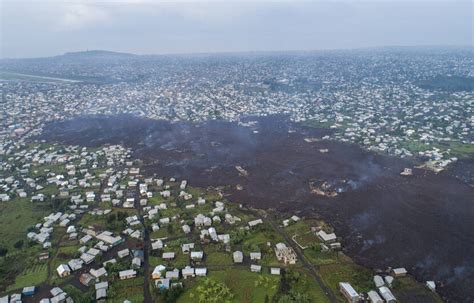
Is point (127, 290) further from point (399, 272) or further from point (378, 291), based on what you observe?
point (399, 272)

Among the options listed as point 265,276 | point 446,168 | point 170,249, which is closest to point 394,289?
point 265,276

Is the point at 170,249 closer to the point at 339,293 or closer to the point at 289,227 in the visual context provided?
the point at 289,227

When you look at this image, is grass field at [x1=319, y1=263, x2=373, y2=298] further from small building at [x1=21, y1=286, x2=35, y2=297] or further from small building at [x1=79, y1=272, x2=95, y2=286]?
small building at [x1=21, y1=286, x2=35, y2=297]

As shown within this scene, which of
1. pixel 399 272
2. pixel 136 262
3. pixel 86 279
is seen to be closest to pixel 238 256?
pixel 136 262

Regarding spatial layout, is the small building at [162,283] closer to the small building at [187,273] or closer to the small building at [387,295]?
the small building at [187,273]

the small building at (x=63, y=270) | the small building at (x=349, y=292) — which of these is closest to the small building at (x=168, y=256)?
the small building at (x=63, y=270)

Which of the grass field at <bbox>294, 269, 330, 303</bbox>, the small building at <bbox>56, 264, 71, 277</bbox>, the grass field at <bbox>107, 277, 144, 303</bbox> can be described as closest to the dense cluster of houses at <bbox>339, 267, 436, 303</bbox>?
the grass field at <bbox>294, 269, 330, 303</bbox>
